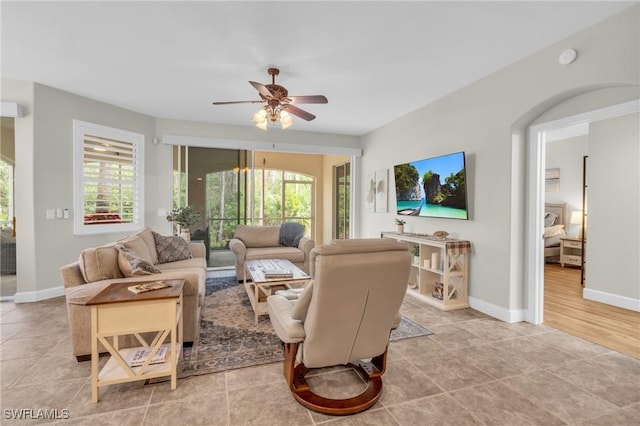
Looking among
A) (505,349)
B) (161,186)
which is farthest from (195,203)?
(505,349)

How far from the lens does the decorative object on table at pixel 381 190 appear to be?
5769 millimetres

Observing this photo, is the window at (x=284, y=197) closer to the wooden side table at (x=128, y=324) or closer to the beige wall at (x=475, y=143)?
the beige wall at (x=475, y=143)

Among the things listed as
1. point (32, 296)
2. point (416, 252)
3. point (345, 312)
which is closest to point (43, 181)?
point (32, 296)

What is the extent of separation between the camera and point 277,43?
2.88 metres

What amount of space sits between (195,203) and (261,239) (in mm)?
1570

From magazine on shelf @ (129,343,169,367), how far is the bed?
707cm

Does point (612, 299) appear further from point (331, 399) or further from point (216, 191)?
point (216, 191)

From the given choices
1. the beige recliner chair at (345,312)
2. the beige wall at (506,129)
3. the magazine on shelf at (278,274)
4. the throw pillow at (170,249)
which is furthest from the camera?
the throw pillow at (170,249)

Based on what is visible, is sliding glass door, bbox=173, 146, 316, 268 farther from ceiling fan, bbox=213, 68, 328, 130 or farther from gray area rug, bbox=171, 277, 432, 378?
ceiling fan, bbox=213, 68, 328, 130

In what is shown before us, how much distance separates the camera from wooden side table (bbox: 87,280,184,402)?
191 centimetres

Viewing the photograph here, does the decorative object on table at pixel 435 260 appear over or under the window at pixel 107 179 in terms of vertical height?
under

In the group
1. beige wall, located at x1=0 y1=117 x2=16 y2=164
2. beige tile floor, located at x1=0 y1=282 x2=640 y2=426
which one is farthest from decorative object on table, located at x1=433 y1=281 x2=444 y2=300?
beige wall, located at x1=0 y1=117 x2=16 y2=164

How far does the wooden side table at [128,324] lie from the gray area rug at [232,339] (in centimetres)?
32

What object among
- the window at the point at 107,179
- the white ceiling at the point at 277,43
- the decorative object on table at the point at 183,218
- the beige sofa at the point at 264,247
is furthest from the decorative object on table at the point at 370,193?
the window at the point at 107,179
